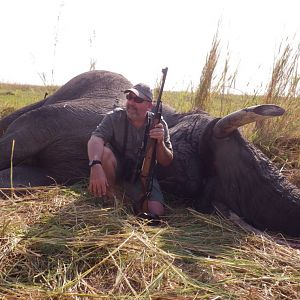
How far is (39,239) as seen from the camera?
279cm

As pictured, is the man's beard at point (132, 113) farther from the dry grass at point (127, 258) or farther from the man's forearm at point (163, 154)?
the dry grass at point (127, 258)

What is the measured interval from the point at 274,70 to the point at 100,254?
4.00 metres

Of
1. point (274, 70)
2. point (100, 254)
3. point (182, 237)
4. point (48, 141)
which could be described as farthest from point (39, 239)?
point (274, 70)

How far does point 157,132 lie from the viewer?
363cm

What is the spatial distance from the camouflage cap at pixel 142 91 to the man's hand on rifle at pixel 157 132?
265 millimetres

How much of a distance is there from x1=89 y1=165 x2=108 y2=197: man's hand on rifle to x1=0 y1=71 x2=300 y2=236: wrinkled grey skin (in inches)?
24.7

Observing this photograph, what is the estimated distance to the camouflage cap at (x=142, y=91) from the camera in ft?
12.4

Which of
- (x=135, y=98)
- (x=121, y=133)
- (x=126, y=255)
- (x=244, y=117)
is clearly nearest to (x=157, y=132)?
(x=135, y=98)

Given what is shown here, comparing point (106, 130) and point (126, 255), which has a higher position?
point (106, 130)

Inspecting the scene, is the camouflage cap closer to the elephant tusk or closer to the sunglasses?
the sunglasses

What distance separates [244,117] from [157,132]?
0.62m

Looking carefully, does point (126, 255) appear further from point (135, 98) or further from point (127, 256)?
point (135, 98)

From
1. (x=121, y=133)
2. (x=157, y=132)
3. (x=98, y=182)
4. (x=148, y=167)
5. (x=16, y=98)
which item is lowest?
(x=16, y=98)

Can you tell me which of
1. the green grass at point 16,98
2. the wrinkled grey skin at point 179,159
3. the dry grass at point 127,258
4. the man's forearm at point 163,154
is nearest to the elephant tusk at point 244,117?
the wrinkled grey skin at point 179,159
